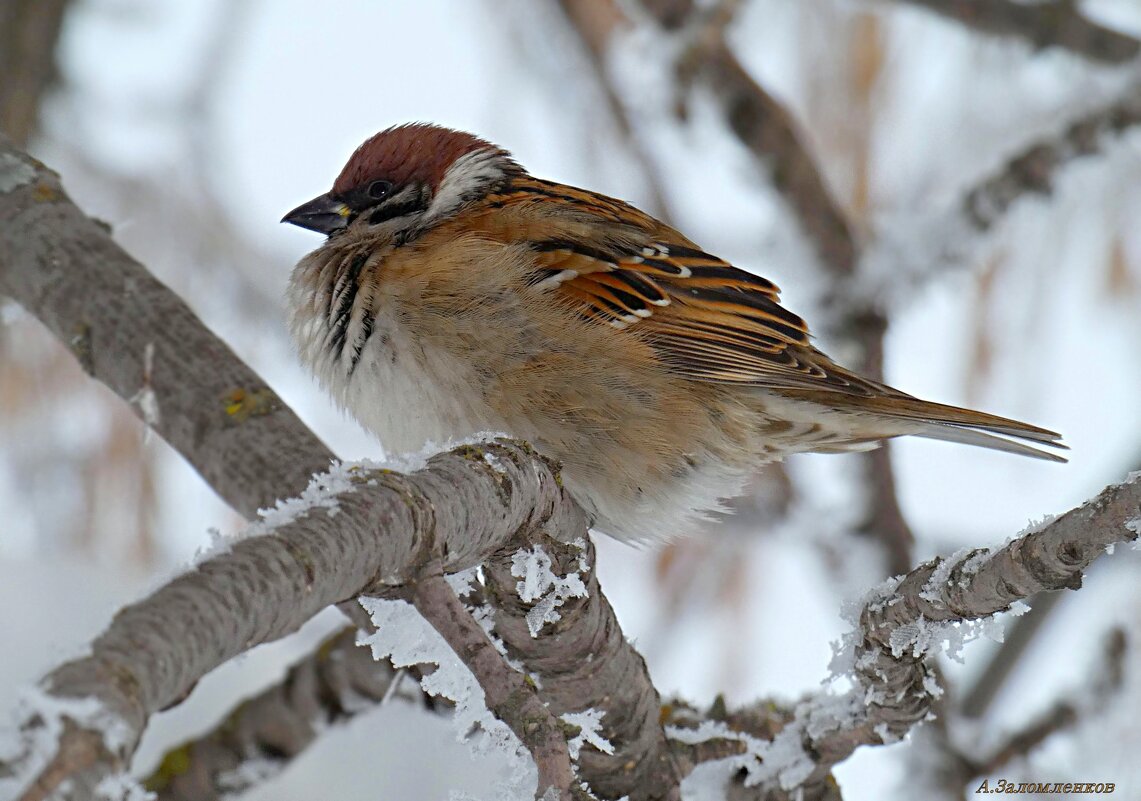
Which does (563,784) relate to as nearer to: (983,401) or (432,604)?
(432,604)

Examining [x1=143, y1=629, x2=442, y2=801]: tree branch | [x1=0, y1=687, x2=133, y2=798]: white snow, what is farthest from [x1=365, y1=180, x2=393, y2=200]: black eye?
[x1=0, y1=687, x2=133, y2=798]: white snow

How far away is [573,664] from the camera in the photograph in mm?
1797

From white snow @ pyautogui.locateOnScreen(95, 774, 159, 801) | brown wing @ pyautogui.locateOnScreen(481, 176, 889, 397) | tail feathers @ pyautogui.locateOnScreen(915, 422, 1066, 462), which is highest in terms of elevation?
brown wing @ pyautogui.locateOnScreen(481, 176, 889, 397)

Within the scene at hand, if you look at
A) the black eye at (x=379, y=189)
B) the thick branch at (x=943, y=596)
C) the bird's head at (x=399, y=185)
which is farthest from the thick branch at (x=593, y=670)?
the black eye at (x=379, y=189)

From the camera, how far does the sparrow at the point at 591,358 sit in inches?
90.3

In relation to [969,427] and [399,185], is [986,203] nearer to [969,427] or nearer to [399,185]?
[969,427]

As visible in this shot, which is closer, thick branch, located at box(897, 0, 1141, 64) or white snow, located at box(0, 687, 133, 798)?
white snow, located at box(0, 687, 133, 798)

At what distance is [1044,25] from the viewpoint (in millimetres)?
3590

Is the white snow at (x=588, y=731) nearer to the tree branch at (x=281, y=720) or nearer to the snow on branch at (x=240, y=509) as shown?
the snow on branch at (x=240, y=509)

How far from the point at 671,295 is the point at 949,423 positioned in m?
0.59

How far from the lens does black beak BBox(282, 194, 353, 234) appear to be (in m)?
2.76

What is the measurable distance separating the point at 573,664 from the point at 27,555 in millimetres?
1898

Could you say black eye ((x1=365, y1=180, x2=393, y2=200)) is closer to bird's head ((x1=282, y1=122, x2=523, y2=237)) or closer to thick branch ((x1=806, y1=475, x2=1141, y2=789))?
bird's head ((x1=282, y1=122, x2=523, y2=237))

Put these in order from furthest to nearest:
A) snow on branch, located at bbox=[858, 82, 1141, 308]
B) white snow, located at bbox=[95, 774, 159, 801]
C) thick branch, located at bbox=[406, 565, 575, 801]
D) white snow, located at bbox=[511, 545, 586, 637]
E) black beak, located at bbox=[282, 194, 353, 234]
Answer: snow on branch, located at bbox=[858, 82, 1141, 308] < black beak, located at bbox=[282, 194, 353, 234] < white snow, located at bbox=[511, 545, 586, 637] < thick branch, located at bbox=[406, 565, 575, 801] < white snow, located at bbox=[95, 774, 159, 801]
